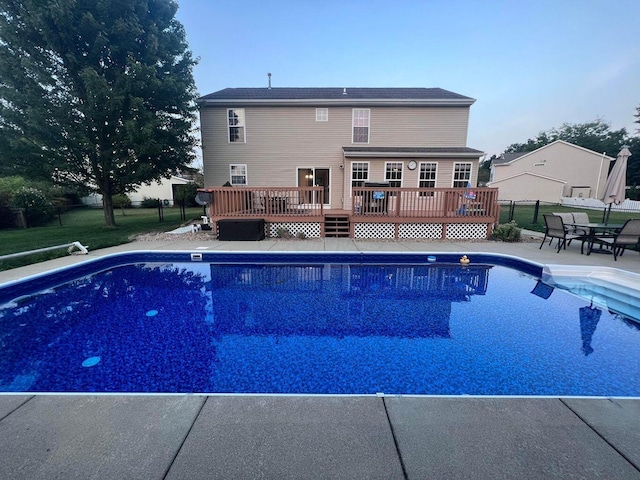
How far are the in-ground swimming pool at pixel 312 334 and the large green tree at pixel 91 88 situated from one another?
18.5ft

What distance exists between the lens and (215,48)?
15867 millimetres

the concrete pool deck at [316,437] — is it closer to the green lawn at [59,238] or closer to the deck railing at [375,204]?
the green lawn at [59,238]

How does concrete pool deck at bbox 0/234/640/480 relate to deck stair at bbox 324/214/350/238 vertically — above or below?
below

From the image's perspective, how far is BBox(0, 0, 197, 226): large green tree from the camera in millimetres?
8758

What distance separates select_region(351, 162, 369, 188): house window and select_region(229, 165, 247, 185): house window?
543cm

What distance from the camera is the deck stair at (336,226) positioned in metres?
10.0

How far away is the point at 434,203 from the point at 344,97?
7328mm

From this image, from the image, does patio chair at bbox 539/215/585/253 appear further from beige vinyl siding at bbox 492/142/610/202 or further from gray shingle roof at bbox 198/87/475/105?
beige vinyl siding at bbox 492/142/610/202

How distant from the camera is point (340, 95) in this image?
1362 cm

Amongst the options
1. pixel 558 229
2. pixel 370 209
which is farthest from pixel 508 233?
pixel 370 209

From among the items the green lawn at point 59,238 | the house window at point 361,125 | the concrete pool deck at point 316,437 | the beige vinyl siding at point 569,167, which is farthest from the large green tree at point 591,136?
the green lawn at point 59,238

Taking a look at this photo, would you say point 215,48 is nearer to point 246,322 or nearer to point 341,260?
point 341,260

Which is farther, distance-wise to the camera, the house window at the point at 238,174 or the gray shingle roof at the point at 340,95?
the house window at the point at 238,174

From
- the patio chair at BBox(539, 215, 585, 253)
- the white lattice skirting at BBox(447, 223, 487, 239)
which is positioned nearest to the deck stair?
the white lattice skirting at BBox(447, 223, 487, 239)
